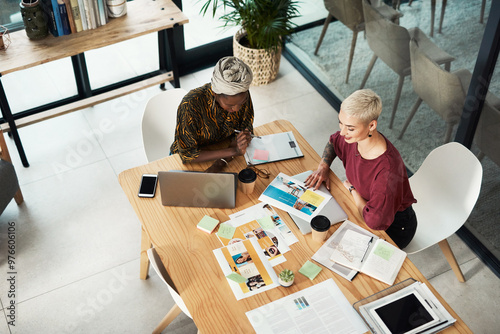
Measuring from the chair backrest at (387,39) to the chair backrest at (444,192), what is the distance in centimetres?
103

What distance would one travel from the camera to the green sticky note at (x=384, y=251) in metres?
2.48

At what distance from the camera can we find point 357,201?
2.73 m

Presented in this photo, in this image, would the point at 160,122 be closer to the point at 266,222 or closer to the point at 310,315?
the point at 266,222

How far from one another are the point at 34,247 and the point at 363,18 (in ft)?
9.59

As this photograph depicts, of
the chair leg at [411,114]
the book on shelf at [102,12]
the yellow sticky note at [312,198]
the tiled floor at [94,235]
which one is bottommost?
the tiled floor at [94,235]

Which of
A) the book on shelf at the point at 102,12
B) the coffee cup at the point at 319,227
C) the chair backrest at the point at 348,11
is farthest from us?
the chair backrest at the point at 348,11

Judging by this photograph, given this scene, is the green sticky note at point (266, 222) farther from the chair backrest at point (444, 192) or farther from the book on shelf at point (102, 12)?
the book on shelf at point (102, 12)

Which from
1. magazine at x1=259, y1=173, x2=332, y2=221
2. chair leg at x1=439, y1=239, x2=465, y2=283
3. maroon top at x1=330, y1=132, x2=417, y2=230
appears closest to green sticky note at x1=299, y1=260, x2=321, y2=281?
magazine at x1=259, y1=173, x2=332, y2=221

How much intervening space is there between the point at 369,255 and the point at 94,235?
2010 millimetres

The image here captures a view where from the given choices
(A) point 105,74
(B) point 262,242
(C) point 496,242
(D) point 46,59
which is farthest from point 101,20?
(C) point 496,242

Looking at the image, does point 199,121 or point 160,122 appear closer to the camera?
point 199,121

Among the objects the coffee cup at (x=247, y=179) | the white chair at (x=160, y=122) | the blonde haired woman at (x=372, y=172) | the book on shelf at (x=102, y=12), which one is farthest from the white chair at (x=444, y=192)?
the book on shelf at (x=102, y=12)

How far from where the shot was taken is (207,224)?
2.60 m

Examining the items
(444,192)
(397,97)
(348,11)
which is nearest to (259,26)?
(348,11)
